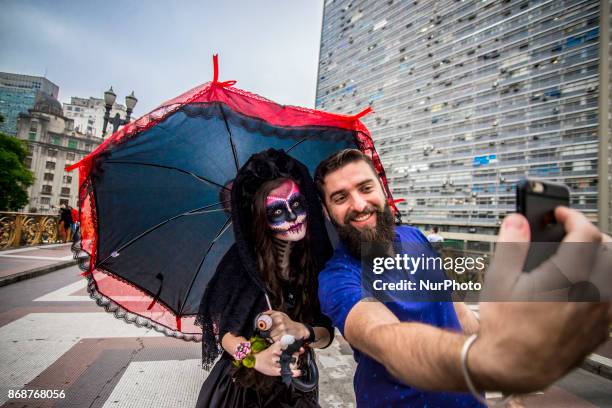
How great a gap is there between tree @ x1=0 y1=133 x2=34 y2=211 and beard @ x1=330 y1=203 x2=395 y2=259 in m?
49.2

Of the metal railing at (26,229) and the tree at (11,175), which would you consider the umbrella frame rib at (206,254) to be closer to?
the metal railing at (26,229)

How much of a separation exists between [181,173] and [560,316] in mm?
2028

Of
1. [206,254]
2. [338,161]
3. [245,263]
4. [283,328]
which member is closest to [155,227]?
→ [206,254]

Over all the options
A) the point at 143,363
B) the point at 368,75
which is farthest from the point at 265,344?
the point at 368,75

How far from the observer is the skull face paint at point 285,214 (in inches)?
60.1

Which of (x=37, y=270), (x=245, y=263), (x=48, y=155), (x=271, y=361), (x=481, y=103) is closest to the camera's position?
(x=271, y=361)

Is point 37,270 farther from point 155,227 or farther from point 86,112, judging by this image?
point 86,112

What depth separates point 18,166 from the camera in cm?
3578

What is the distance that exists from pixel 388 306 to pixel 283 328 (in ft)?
1.59

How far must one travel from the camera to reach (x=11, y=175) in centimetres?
3438

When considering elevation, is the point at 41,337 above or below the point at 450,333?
below

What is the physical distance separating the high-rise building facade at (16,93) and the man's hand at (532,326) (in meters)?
126

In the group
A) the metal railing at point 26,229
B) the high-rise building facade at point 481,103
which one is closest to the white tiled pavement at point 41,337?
the metal railing at point 26,229

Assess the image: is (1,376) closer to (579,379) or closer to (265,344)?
(265,344)
